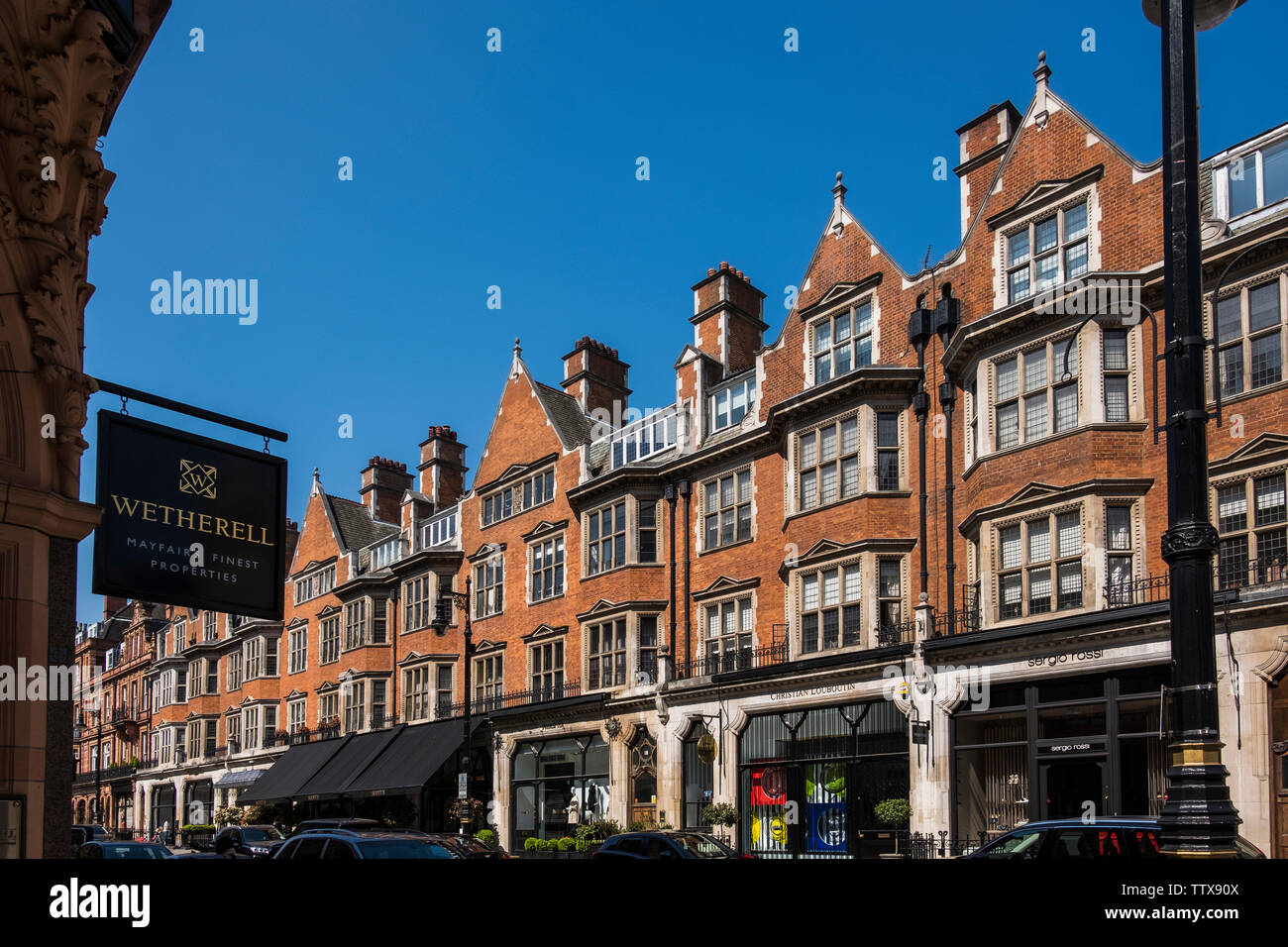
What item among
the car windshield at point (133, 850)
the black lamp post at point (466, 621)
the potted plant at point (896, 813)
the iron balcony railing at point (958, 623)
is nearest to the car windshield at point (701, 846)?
the potted plant at point (896, 813)

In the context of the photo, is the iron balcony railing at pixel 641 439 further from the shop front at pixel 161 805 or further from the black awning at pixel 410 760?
the shop front at pixel 161 805

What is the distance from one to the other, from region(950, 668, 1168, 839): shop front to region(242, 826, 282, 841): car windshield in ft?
77.5

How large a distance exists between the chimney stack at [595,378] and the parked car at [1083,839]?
29.0 m

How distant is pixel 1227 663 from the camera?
63.2ft

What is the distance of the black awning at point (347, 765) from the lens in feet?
147

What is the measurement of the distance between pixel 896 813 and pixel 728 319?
16.5 metres

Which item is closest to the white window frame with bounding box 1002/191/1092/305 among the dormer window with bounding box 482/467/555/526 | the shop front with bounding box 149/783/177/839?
the dormer window with bounding box 482/467/555/526

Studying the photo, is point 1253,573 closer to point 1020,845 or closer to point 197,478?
point 1020,845

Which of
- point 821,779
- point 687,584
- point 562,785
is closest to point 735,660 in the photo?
point 687,584

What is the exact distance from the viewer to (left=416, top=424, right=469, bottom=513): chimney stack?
5169 centimetres

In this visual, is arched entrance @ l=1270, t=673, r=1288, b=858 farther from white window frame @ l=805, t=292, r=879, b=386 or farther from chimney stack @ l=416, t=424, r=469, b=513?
chimney stack @ l=416, t=424, r=469, b=513

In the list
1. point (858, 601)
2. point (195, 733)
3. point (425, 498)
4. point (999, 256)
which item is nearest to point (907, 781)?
point (858, 601)
